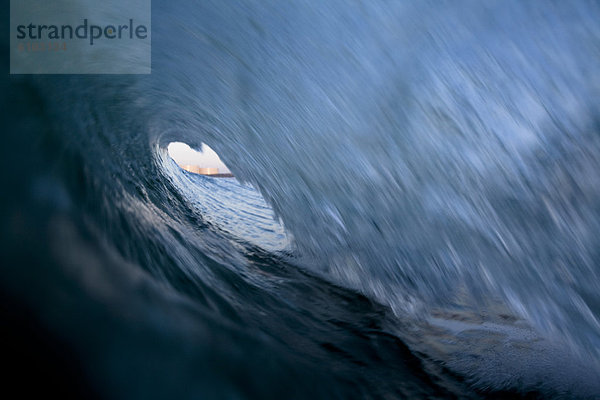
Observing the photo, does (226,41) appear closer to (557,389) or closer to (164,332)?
(164,332)

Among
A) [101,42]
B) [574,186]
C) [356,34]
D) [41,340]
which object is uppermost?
[101,42]

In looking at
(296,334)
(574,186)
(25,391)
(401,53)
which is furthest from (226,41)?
(25,391)

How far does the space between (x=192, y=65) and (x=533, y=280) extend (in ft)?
8.75

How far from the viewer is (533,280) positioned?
58.5 inches

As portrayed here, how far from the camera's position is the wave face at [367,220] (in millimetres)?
929

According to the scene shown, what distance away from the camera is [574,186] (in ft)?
4.11

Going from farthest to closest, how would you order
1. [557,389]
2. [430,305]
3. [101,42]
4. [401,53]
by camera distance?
[101,42] < [430,305] < [401,53] < [557,389]

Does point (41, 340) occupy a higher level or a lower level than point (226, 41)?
lower

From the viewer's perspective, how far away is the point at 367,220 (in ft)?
7.36

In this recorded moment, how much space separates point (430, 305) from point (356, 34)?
140cm

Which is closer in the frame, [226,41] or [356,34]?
[356,34]

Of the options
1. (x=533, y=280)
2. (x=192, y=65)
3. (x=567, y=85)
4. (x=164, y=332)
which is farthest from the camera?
(x=192, y=65)

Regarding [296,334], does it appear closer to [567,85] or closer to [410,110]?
[410,110]

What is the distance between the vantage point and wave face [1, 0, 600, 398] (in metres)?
0.93
